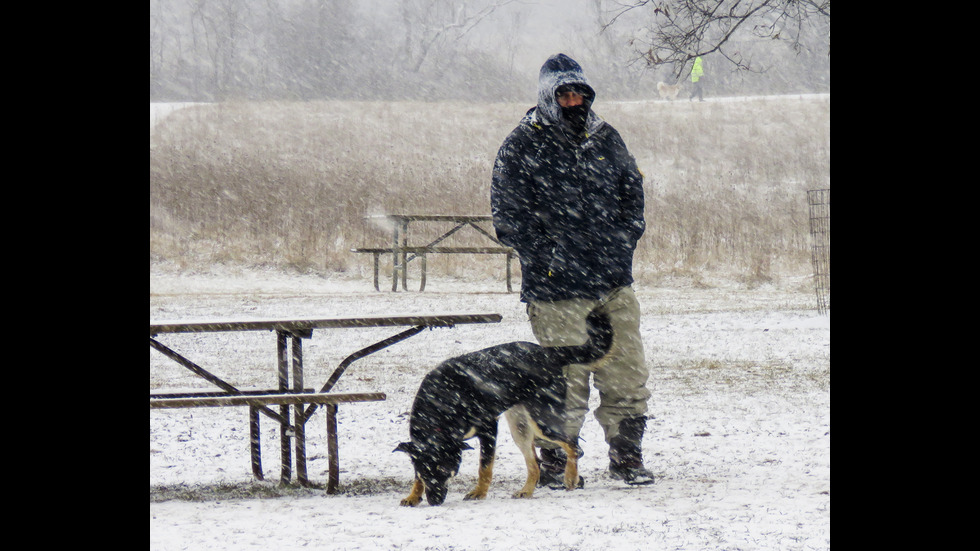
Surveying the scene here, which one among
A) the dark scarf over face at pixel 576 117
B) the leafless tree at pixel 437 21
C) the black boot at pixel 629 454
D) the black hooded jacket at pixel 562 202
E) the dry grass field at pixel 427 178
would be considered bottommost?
the black boot at pixel 629 454

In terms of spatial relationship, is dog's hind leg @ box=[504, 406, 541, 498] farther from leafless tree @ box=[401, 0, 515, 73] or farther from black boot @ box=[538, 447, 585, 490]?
leafless tree @ box=[401, 0, 515, 73]

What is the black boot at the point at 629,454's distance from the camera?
4.23 meters

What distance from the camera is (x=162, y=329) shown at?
13.7 ft

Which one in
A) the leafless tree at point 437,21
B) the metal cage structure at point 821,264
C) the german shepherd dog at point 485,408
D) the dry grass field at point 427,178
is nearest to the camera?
the german shepherd dog at point 485,408

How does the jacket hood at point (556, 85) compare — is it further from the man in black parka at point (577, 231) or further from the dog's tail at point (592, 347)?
the dog's tail at point (592, 347)

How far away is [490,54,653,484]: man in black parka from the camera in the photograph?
4.18 meters

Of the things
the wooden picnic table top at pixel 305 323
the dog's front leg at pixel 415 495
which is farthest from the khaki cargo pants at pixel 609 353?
the dog's front leg at pixel 415 495

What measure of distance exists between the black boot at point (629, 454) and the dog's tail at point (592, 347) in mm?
371

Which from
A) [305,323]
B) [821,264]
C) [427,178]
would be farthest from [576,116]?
[427,178]

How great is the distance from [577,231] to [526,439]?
96cm

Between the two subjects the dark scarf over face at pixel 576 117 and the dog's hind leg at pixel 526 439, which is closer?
the dog's hind leg at pixel 526 439

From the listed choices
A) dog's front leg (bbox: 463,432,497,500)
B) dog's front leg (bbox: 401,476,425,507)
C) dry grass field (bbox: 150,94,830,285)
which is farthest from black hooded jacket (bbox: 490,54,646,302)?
dry grass field (bbox: 150,94,830,285)

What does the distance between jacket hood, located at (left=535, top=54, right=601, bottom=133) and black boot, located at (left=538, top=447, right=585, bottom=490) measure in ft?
4.93
